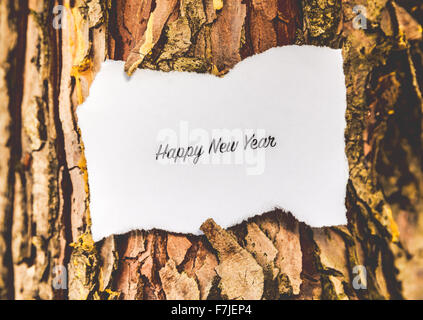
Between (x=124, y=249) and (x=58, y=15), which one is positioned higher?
(x=58, y=15)

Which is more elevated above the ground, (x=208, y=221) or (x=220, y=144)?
(x=220, y=144)

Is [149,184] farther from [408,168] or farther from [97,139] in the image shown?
[408,168]

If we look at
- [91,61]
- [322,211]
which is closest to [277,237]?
[322,211]
